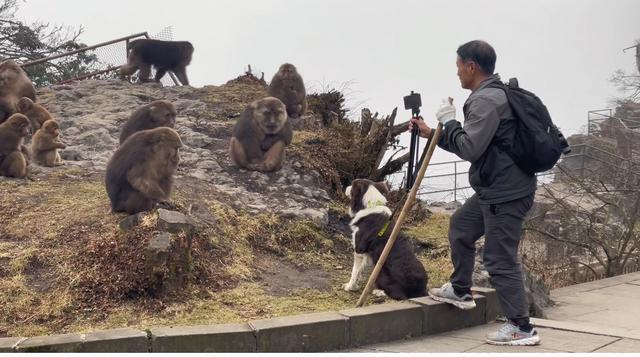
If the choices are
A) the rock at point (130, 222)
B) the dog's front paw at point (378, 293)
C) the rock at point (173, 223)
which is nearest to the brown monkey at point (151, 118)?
the rock at point (130, 222)

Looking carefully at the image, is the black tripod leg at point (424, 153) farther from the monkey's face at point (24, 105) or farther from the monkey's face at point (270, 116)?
the monkey's face at point (24, 105)

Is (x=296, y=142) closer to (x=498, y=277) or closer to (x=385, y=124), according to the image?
(x=385, y=124)

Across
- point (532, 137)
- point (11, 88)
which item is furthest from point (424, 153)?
point (11, 88)

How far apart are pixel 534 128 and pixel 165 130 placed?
3838 millimetres

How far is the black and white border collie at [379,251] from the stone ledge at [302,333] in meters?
1.19

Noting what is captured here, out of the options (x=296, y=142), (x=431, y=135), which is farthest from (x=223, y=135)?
(x=431, y=135)

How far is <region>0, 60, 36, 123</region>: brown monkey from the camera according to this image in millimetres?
10562

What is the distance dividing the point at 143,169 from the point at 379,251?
8.49ft

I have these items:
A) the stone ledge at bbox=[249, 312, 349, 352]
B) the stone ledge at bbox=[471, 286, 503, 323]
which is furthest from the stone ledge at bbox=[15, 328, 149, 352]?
the stone ledge at bbox=[471, 286, 503, 323]

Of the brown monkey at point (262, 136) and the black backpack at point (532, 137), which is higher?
the brown monkey at point (262, 136)

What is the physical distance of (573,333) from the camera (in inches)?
221

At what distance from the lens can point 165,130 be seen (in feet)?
22.6

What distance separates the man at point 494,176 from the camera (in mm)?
4914

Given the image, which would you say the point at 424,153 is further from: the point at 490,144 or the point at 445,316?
the point at 445,316
